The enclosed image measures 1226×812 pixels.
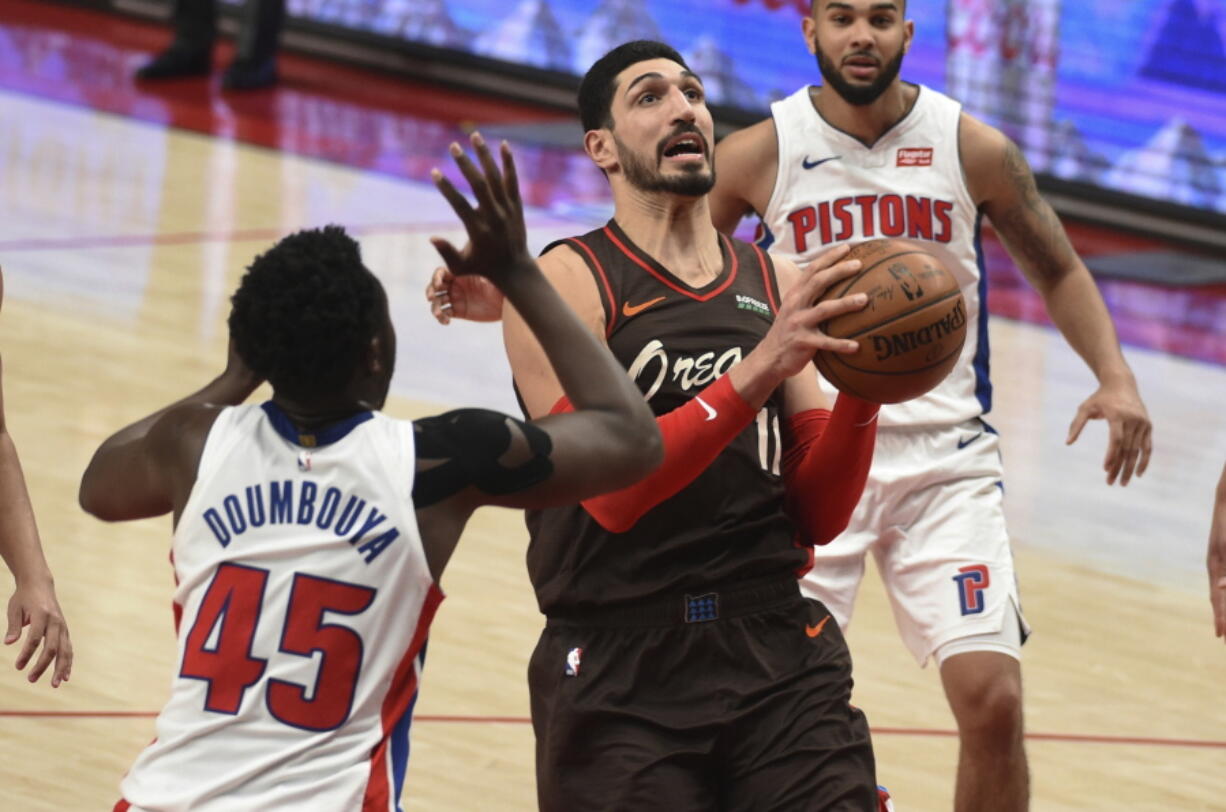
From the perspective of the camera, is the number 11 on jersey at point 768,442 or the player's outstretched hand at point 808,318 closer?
the player's outstretched hand at point 808,318

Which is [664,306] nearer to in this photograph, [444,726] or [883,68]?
[883,68]

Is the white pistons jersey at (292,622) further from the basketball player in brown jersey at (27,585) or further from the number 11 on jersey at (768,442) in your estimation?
the number 11 on jersey at (768,442)

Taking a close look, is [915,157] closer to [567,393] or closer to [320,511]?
[567,393]

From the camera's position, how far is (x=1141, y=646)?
6723mm

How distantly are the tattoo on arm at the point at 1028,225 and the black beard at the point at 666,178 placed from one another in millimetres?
1356

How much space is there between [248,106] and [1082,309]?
11.4 meters

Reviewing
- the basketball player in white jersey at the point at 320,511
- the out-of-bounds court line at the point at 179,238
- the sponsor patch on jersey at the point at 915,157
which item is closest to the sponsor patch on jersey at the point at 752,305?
the basketball player in white jersey at the point at 320,511

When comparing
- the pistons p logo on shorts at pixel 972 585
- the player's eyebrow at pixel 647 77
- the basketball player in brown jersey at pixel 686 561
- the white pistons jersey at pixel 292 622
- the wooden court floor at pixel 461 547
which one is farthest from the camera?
the wooden court floor at pixel 461 547

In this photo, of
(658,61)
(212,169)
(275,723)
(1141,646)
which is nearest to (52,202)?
(212,169)

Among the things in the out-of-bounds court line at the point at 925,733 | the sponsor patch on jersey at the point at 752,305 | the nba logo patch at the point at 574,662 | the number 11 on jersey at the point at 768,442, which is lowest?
the out-of-bounds court line at the point at 925,733

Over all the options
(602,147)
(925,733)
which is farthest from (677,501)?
(925,733)

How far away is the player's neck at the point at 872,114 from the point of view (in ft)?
17.5

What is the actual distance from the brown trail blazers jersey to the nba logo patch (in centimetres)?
9

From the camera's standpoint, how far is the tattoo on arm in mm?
5223
